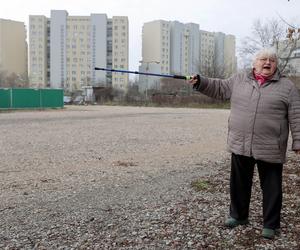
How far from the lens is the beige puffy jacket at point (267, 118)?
427 centimetres

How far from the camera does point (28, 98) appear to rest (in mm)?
45531

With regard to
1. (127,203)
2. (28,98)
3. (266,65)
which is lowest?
(127,203)

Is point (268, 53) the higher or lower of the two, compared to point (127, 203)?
higher

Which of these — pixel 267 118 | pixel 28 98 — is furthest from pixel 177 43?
pixel 267 118

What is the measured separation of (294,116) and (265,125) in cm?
28

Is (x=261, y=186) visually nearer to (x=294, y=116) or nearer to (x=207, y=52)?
(x=294, y=116)

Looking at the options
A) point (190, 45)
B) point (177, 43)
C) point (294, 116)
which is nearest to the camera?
point (294, 116)

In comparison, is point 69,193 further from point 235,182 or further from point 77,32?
point 77,32

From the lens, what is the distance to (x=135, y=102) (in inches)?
2734

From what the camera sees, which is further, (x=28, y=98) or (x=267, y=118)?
(x=28, y=98)

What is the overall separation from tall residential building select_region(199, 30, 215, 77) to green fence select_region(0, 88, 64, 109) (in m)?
31.6

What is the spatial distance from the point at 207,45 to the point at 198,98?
42.4 metres

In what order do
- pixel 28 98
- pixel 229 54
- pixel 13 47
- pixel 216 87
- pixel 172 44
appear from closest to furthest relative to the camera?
→ 1. pixel 216 87
2. pixel 28 98
3. pixel 229 54
4. pixel 172 44
5. pixel 13 47

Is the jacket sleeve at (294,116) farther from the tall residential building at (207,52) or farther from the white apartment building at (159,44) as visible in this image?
the white apartment building at (159,44)
